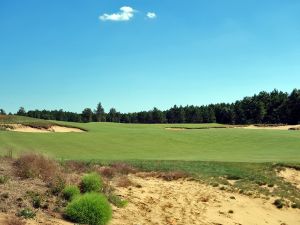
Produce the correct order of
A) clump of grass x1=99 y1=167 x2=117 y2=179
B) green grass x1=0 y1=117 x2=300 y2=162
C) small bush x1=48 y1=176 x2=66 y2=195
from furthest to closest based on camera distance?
1. green grass x1=0 y1=117 x2=300 y2=162
2. clump of grass x1=99 y1=167 x2=117 y2=179
3. small bush x1=48 y1=176 x2=66 y2=195

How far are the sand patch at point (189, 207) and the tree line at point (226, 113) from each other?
102 metres

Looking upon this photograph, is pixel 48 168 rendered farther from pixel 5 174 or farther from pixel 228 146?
pixel 228 146

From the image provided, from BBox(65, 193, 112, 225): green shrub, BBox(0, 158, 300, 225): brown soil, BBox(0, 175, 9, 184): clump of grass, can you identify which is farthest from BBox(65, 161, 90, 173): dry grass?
BBox(65, 193, 112, 225): green shrub

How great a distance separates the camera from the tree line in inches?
4788

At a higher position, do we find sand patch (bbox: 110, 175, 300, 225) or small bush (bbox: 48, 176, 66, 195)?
small bush (bbox: 48, 176, 66, 195)

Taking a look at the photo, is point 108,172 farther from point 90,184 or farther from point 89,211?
point 89,211

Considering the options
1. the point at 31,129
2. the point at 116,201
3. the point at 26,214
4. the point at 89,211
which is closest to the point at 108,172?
the point at 116,201

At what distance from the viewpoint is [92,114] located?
557 ft

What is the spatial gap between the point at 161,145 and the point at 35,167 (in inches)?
953

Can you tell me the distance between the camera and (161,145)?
38.5m

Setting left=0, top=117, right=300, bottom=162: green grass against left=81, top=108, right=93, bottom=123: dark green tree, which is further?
left=81, top=108, right=93, bottom=123: dark green tree

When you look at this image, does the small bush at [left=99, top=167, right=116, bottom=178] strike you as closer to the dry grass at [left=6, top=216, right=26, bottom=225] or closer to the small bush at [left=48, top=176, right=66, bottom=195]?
the small bush at [left=48, top=176, right=66, bottom=195]

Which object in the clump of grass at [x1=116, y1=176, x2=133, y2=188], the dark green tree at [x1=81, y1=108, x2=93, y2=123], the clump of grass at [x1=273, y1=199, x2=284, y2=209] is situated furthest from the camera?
the dark green tree at [x1=81, y1=108, x2=93, y2=123]

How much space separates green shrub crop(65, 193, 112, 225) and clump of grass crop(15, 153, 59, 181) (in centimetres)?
281
